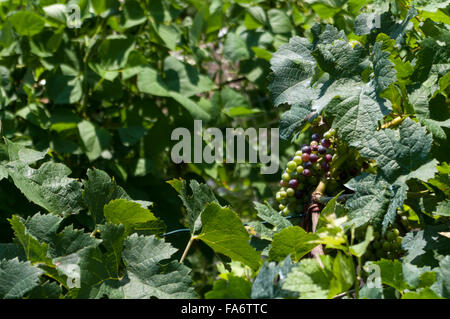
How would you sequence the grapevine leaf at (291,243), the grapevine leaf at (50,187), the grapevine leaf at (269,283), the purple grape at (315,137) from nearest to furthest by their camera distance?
the grapevine leaf at (269,283) < the grapevine leaf at (291,243) < the grapevine leaf at (50,187) < the purple grape at (315,137)

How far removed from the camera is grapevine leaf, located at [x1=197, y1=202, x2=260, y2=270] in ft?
2.47

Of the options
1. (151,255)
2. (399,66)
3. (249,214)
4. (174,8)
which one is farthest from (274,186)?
(151,255)

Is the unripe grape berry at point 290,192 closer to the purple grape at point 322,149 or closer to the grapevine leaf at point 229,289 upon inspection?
the purple grape at point 322,149

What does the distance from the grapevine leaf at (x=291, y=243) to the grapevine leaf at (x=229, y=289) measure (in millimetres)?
105

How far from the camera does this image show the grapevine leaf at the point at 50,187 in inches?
33.2

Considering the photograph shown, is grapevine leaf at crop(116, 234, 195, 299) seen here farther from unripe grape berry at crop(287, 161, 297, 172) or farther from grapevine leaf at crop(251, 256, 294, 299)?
unripe grape berry at crop(287, 161, 297, 172)

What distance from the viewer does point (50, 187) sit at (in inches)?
34.4

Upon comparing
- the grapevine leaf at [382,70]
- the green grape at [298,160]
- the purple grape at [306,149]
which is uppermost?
the grapevine leaf at [382,70]

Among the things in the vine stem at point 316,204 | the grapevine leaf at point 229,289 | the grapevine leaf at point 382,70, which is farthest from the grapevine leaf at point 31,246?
the grapevine leaf at point 382,70

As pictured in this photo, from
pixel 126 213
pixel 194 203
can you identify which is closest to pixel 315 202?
pixel 194 203

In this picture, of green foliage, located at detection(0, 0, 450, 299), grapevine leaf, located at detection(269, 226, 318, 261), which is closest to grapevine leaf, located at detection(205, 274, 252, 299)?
green foliage, located at detection(0, 0, 450, 299)

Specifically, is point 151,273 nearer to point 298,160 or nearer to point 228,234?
point 228,234

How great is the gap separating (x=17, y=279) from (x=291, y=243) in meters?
0.35

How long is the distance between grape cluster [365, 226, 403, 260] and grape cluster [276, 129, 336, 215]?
15cm
